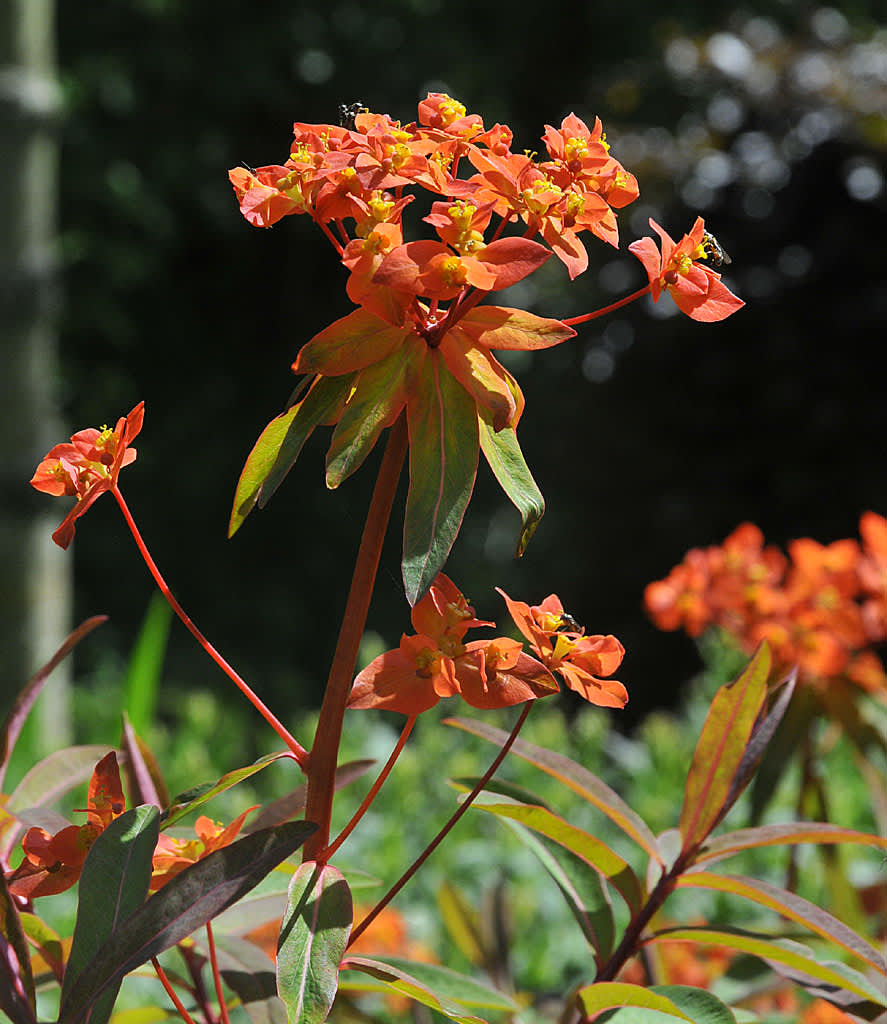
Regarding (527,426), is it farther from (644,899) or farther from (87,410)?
(644,899)

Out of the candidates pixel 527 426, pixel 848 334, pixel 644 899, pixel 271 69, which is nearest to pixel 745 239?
pixel 848 334

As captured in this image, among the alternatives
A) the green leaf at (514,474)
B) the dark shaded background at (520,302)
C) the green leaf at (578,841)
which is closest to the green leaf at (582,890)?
the green leaf at (578,841)

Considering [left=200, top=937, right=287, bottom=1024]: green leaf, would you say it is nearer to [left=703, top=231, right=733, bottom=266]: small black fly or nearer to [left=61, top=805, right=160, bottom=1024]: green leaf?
[left=61, top=805, right=160, bottom=1024]: green leaf

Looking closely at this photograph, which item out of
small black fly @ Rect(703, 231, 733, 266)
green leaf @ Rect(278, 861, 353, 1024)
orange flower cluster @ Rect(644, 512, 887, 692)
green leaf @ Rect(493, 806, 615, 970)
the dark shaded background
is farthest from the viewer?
the dark shaded background

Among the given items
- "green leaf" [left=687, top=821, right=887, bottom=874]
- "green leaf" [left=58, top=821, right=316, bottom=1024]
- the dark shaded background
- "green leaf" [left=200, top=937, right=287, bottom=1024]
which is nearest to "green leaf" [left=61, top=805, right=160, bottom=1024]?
"green leaf" [left=58, top=821, right=316, bottom=1024]

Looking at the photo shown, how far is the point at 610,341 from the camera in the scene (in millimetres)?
4172

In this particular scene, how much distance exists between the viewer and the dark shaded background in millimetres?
3820

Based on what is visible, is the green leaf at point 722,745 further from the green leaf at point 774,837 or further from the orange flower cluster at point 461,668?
the orange flower cluster at point 461,668

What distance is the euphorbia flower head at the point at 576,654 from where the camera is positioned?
0.47 metres

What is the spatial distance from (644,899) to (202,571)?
4.33 m

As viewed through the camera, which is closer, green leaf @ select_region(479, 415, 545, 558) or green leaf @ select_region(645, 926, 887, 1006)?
green leaf @ select_region(479, 415, 545, 558)

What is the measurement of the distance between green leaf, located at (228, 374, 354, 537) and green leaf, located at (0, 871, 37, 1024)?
19cm

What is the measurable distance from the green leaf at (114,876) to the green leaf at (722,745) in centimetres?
30

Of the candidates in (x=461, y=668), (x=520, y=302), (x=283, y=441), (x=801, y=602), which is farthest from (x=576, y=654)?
(x=520, y=302)
